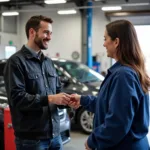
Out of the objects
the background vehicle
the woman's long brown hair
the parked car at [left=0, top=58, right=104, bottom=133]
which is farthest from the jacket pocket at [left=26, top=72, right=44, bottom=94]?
the background vehicle

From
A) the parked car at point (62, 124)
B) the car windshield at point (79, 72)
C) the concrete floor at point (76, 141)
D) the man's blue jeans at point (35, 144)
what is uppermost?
the car windshield at point (79, 72)

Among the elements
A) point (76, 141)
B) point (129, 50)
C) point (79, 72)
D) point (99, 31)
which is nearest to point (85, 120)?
point (76, 141)

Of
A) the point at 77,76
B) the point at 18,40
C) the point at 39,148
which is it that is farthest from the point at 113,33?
the point at 18,40

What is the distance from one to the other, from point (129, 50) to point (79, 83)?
3817mm

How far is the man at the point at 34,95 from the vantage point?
6.32 feet

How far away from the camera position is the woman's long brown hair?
1.57 m

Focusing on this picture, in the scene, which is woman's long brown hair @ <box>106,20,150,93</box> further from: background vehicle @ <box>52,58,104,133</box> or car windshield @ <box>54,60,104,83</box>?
car windshield @ <box>54,60,104,83</box>

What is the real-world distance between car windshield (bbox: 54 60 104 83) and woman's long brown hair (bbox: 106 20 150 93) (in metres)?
3.90

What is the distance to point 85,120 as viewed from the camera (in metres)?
5.18

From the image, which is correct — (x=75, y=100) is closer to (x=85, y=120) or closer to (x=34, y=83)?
(x=34, y=83)

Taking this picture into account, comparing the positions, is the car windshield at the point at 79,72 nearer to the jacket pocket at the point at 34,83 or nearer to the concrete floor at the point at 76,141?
the concrete floor at the point at 76,141

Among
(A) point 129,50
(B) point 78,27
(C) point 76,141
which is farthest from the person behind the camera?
(B) point 78,27

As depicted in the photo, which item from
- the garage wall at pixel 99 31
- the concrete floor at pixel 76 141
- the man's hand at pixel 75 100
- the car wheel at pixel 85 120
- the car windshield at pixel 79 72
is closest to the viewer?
the man's hand at pixel 75 100

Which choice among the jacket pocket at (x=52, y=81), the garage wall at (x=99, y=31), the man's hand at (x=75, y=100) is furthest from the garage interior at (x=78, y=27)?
the man's hand at (x=75, y=100)
